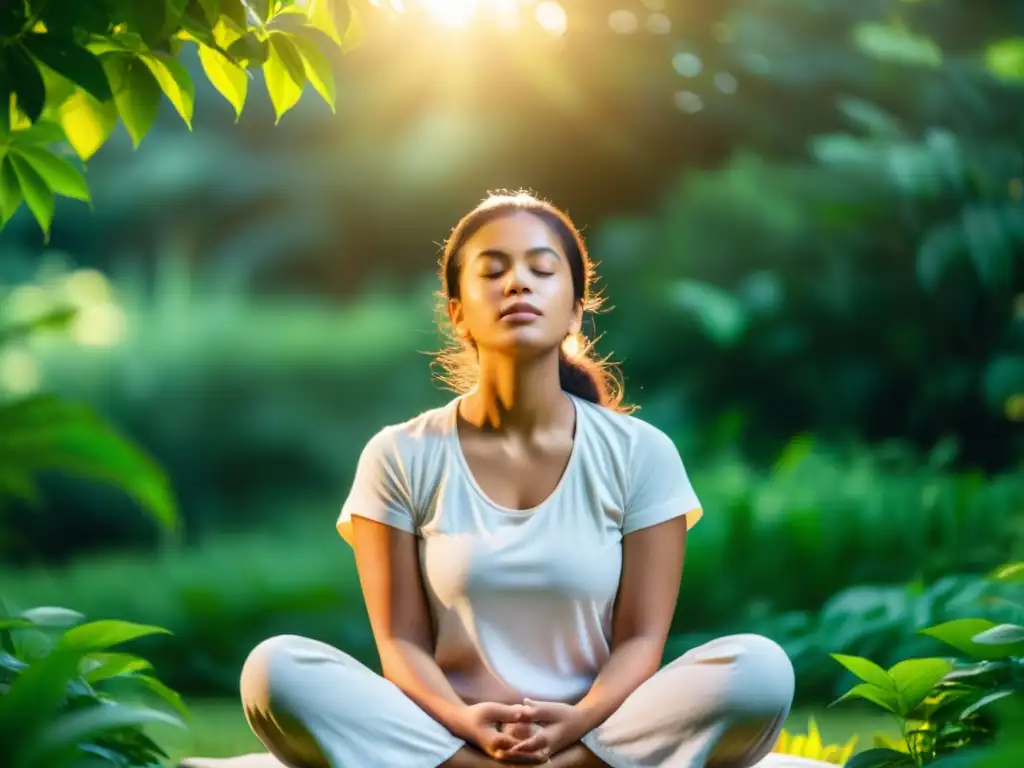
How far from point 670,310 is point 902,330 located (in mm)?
1019

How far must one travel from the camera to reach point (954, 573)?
16.9ft

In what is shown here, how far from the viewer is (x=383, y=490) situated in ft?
6.99

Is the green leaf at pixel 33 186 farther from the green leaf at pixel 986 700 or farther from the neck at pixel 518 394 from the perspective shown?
the green leaf at pixel 986 700

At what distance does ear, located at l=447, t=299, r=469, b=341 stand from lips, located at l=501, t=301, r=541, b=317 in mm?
153

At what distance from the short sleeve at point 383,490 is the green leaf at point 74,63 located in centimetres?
71

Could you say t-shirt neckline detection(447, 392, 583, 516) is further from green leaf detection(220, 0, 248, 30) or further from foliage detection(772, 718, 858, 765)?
foliage detection(772, 718, 858, 765)

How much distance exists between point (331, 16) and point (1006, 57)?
206 inches

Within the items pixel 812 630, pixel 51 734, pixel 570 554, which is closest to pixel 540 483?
pixel 570 554

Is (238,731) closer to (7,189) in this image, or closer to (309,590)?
(309,590)

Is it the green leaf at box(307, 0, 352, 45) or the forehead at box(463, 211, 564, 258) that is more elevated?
the green leaf at box(307, 0, 352, 45)

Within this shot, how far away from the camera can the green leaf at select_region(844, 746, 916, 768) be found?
2.11 meters

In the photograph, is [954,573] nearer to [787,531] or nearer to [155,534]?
[787,531]

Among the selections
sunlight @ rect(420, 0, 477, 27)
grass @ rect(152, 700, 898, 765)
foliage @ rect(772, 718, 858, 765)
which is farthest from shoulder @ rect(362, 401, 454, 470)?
sunlight @ rect(420, 0, 477, 27)

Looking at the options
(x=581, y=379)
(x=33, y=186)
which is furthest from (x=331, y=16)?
(x=581, y=379)
